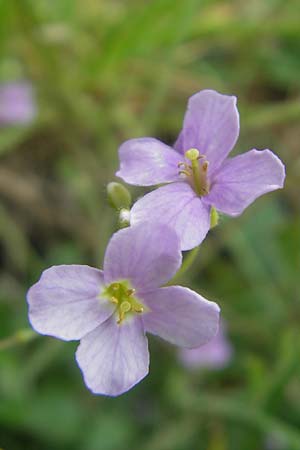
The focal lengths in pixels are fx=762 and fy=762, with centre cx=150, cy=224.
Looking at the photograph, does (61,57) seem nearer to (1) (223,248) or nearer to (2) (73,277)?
(1) (223,248)

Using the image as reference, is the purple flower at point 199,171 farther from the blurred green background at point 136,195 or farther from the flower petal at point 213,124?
the blurred green background at point 136,195

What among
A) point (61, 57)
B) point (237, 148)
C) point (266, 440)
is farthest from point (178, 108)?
point (266, 440)

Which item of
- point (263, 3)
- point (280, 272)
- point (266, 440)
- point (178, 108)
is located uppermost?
point (263, 3)

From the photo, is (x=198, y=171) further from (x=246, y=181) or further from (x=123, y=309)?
(x=123, y=309)

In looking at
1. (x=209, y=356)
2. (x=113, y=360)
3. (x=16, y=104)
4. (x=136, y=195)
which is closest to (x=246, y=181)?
(x=113, y=360)

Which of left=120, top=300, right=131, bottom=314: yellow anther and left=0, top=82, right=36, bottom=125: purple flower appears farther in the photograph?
left=0, top=82, right=36, bottom=125: purple flower

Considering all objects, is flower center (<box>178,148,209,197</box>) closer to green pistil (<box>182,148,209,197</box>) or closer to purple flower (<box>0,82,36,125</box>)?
green pistil (<box>182,148,209,197</box>)

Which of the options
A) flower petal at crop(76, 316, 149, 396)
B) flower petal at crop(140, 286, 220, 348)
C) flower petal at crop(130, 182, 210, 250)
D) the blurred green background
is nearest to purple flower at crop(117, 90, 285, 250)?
flower petal at crop(130, 182, 210, 250)
